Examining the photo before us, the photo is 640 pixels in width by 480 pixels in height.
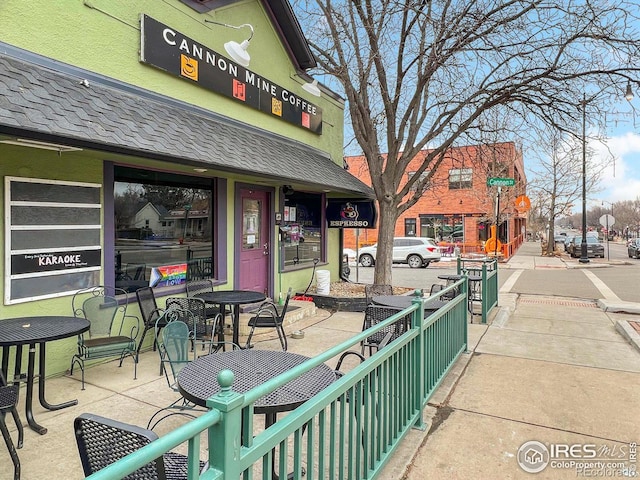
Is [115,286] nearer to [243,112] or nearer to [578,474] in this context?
[243,112]

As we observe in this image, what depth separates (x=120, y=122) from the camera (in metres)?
4.67

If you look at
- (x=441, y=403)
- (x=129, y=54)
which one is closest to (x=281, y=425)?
(x=441, y=403)

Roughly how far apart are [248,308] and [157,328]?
2115 millimetres

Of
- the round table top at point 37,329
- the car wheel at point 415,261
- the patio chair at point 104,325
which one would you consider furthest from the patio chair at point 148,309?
the car wheel at point 415,261

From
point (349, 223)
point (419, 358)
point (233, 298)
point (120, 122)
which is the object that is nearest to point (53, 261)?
point (120, 122)

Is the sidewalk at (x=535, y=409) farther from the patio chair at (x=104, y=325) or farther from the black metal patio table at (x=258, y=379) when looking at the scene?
the patio chair at (x=104, y=325)

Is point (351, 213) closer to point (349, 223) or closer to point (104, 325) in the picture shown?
point (349, 223)

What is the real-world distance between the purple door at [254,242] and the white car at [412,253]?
41.9ft

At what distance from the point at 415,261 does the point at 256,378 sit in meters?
19.2

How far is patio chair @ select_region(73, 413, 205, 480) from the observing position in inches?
65.0

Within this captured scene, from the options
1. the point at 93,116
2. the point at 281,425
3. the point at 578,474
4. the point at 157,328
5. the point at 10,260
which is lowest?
the point at 578,474

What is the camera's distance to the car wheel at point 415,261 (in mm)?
21141

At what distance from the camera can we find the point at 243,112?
300 inches

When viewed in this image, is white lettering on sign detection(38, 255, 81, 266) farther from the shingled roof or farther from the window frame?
the shingled roof
